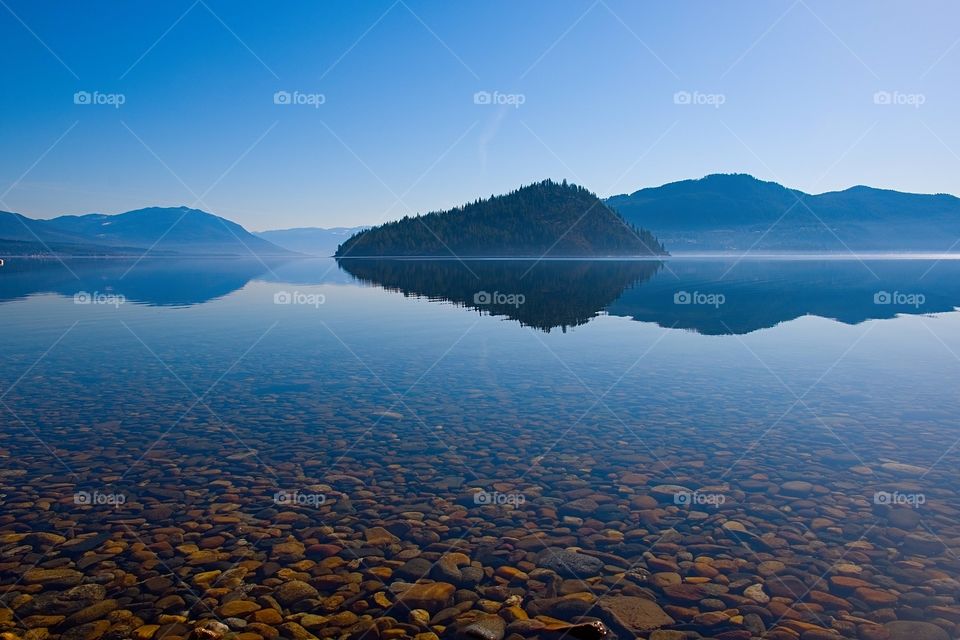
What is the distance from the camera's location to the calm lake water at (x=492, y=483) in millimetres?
8453

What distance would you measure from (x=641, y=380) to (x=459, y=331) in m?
14.6

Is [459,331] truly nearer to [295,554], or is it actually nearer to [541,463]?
[541,463]

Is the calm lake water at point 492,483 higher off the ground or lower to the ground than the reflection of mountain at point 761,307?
lower

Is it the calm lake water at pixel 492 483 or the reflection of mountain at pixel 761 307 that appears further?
the reflection of mountain at pixel 761 307

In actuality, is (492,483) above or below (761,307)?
below

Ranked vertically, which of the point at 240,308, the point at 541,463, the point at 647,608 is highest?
the point at 240,308

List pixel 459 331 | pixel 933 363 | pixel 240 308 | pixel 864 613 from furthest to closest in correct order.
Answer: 1. pixel 240 308
2. pixel 459 331
3. pixel 933 363
4. pixel 864 613

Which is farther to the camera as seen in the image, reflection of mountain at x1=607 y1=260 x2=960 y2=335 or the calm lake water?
reflection of mountain at x1=607 y1=260 x2=960 y2=335

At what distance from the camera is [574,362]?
2492 centimetres

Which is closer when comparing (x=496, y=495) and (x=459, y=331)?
(x=496, y=495)

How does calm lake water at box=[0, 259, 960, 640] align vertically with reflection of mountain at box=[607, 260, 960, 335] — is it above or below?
below

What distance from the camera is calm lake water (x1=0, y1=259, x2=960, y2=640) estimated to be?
27.7ft

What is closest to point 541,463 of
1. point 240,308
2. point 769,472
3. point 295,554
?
point 769,472

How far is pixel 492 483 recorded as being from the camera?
12336 mm
